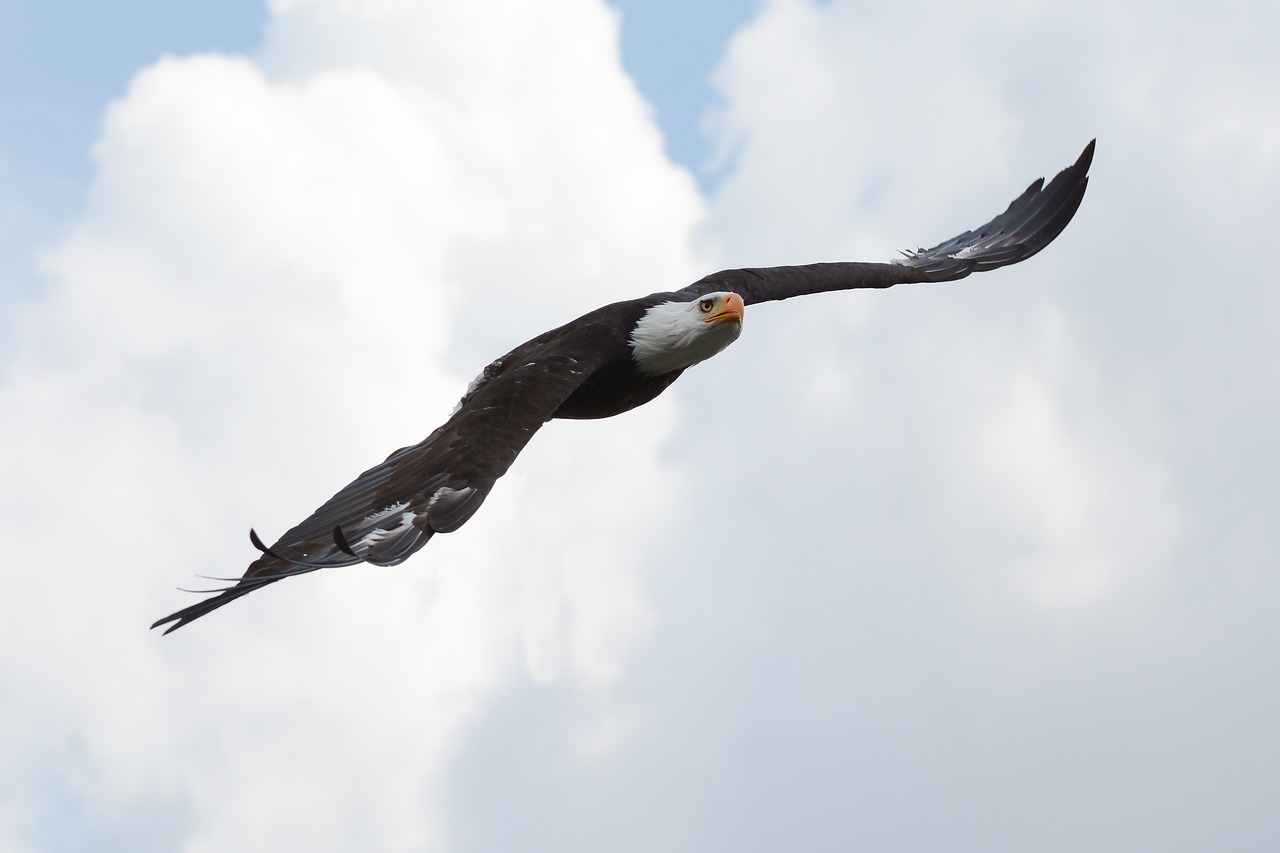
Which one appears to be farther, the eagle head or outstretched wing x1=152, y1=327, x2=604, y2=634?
the eagle head

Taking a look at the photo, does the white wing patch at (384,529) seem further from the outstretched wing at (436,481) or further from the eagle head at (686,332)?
the eagle head at (686,332)

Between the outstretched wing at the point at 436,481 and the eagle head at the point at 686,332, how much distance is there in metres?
0.47

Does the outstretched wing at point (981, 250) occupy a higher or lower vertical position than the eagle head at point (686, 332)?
higher

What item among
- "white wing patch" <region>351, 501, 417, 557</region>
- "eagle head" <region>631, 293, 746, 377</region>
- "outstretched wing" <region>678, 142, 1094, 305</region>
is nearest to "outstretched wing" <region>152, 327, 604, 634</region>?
"white wing patch" <region>351, 501, 417, 557</region>

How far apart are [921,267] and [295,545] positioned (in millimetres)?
7764

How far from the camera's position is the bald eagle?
35.1 feet

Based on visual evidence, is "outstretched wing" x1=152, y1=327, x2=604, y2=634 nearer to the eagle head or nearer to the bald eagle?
the bald eagle

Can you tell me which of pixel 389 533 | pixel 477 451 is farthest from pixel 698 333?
pixel 389 533

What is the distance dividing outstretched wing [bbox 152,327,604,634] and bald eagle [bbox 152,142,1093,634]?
0.01m

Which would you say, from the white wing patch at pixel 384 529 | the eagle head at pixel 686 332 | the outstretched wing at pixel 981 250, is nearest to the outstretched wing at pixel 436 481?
the white wing patch at pixel 384 529

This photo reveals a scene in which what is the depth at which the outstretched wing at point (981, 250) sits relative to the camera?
1543 cm

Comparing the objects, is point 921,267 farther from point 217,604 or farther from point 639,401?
point 217,604

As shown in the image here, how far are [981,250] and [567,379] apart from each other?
21.2 ft

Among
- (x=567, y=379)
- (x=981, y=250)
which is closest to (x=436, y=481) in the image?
(x=567, y=379)
